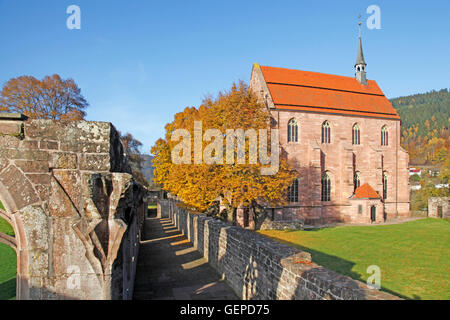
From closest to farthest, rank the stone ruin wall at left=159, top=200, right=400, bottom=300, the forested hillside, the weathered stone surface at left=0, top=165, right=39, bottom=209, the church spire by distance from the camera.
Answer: the weathered stone surface at left=0, top=165, right=39, bottom=209 < the stone ruin wall at left=159, top=200, right=400, bottom=300 < the church spire < the forested hillside

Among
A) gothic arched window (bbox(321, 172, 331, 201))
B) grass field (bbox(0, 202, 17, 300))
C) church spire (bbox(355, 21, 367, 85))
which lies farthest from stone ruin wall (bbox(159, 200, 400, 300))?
church spire (bbox(355, 21, 367, 85))

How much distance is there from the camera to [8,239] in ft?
15.1

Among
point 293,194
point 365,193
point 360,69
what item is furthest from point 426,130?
point 293,194

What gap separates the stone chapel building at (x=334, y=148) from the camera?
29016mm

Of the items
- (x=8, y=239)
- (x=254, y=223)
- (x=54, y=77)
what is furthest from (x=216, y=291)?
(x=54, y=77)

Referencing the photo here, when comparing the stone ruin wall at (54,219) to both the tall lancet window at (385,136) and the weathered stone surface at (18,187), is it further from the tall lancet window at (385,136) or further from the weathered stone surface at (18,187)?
the tall lancet window at (385,136)

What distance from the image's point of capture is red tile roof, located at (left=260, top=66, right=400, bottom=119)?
1209 inches

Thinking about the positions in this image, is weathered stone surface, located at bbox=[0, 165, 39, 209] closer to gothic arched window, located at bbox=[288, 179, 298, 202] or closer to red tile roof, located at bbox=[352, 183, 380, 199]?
gothic arched window, located at bbox=[288, 179, 298, 202]

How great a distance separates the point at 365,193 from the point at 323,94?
12.2m

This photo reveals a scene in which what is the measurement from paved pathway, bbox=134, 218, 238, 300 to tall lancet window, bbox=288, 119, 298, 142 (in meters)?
17.9

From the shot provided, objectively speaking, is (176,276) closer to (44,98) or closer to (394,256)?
(394,256)

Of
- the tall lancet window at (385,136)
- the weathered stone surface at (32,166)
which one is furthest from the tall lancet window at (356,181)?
the weathered stone surface at (32,166)

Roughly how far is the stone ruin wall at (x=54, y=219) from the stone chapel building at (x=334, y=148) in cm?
2169
